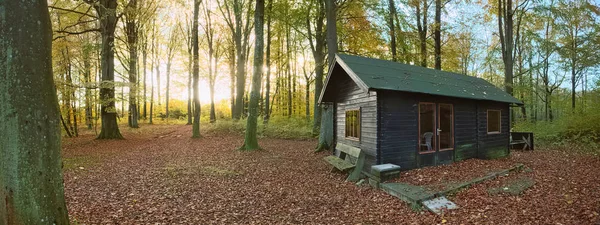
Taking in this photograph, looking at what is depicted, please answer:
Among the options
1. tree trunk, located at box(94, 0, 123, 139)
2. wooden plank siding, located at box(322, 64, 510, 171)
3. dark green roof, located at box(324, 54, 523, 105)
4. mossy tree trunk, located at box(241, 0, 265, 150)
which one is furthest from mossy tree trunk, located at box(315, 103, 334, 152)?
tree trunk, located at box(94, 0, 123, 139)

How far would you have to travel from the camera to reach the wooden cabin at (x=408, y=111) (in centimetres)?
806

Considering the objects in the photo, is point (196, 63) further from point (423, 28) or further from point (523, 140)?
point (523, 140)

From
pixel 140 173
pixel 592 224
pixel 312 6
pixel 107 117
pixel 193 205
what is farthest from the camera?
pixel 312 6

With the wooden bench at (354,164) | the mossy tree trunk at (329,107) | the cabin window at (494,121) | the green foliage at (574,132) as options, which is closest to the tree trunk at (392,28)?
the mossy tree trunk at (329,107)

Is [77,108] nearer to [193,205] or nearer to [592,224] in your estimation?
[193,205]

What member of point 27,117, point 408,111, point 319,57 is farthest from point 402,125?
point 319,57

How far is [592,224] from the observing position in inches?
174

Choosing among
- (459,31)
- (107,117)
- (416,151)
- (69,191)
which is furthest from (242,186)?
(459,31)

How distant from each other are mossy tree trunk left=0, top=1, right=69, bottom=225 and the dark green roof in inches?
251

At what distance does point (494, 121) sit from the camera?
11.3m

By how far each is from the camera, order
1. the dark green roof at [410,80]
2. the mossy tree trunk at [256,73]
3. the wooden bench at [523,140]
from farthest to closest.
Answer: the wooden bench at [523,140] < the mossy tree trunk at [256,73] < the dark green roof at [410,80]

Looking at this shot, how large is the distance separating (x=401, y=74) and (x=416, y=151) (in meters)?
2.62

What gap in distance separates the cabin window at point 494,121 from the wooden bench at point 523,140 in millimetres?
2726

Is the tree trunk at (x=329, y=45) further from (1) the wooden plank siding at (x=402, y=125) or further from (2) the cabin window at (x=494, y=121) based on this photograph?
(2) the cabin window at (x=494, y=121)
